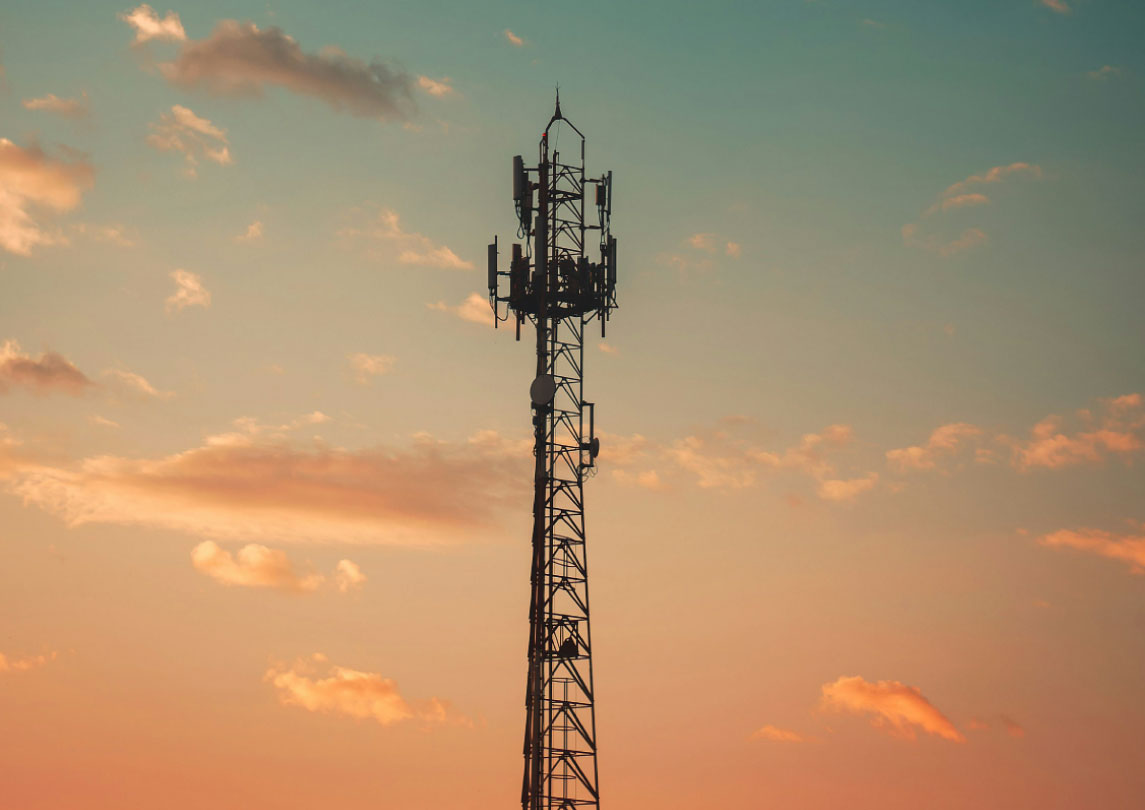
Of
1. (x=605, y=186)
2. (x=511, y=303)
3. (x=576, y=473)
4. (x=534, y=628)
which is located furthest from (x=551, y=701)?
(x=605, y=186)

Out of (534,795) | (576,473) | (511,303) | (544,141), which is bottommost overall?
(534,795)

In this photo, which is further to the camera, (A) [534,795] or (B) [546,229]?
(B) [546,229]

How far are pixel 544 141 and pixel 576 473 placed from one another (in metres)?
18.0

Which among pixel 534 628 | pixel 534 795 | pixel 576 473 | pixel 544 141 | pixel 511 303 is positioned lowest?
pixel 534 795

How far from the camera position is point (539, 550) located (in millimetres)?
99125

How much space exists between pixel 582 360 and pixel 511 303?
4.91 meters

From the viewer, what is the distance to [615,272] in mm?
102500

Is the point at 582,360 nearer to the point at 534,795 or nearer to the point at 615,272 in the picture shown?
the point at 615,272

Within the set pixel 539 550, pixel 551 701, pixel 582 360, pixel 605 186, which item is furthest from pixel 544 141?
pixel 551 701

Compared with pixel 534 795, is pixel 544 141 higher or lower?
higher

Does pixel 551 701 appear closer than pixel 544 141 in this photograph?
Yes

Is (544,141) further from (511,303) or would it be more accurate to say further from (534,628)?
(534,628)

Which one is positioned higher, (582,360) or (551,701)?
(582,360)

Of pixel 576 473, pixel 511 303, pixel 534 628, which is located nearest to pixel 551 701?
pixel 534 628
